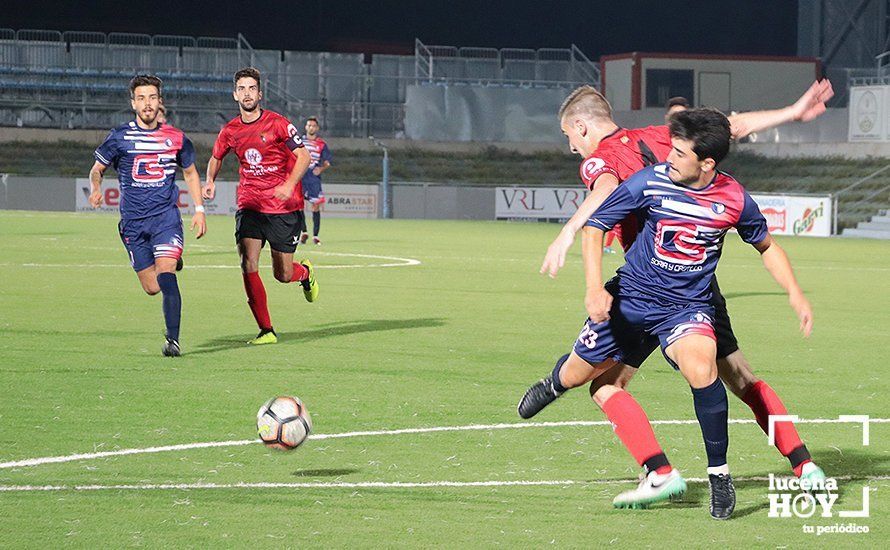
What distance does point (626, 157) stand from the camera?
6.46 m

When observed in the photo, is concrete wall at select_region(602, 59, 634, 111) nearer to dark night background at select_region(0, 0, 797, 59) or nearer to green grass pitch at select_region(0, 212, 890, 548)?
dark night background at select_region(0, 0, 797, 59)

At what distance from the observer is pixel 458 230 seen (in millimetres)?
35719

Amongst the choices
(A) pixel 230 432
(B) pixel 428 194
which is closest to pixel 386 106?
(B) pixel 428 194

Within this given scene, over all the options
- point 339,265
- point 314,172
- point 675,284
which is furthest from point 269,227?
point 314,172

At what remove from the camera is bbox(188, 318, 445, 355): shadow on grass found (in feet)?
38.3

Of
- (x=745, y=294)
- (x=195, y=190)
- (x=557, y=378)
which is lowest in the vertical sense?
(x=745, y=294)

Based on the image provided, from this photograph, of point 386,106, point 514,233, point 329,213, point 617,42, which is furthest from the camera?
point 617,42

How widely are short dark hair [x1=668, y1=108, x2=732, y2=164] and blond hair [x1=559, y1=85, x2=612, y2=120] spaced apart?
0.98 meters

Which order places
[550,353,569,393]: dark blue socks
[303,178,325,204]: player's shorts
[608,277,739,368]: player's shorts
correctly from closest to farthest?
[608,277,739,368]: player's shorts
[550,353,569,393]: dark blue socks
[303,178,325,204]: player's shorts

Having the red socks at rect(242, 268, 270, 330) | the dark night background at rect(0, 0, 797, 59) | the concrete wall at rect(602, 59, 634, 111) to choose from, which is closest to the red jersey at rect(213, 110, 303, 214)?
the red socks at rect(242, 268, 270, 330)

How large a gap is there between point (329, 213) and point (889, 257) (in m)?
20.6

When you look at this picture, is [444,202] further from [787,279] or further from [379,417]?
[787,279]

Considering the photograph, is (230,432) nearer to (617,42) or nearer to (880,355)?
(880,355)

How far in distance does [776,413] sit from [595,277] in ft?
3.31
